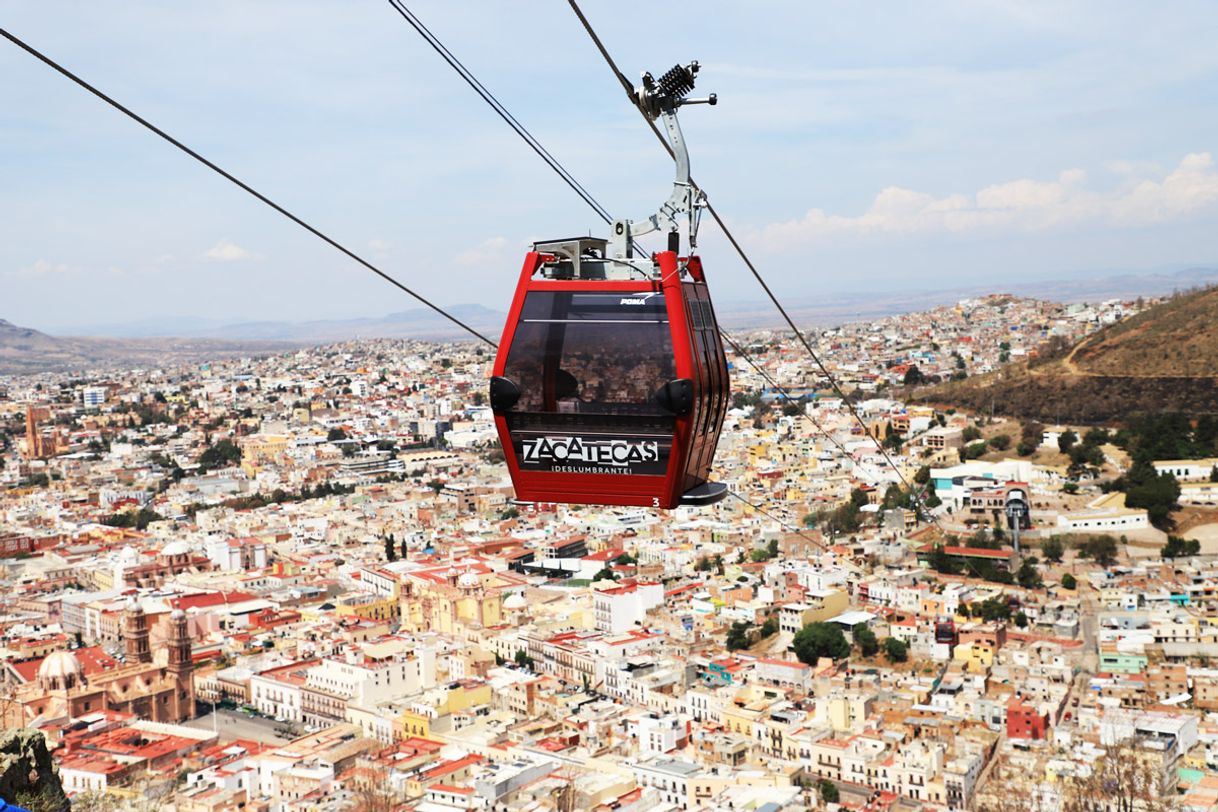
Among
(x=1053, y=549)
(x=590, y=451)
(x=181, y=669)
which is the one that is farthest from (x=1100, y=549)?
(x=590, y=451)

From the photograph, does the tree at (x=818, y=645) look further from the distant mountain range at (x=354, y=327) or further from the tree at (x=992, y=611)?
the distant mountain range at (x=354, y=327)

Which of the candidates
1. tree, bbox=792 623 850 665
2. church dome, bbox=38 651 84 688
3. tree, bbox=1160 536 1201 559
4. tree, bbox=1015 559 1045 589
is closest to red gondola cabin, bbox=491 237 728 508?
tree, bbox=792 623 850 665

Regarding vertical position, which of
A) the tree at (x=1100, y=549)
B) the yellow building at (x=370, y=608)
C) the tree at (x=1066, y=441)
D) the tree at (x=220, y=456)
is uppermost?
the tree at (x=1066, y=441)

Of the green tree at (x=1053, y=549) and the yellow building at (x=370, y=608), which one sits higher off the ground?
the green tree at (x=1053, y=549)

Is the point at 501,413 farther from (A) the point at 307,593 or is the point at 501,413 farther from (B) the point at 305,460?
(B) the point at 305,460

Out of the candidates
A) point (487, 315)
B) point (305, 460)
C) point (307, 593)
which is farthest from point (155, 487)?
point (487, 315)

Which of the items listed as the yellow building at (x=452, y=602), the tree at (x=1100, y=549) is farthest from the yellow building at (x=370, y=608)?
the tree at (x=1100, y=549)

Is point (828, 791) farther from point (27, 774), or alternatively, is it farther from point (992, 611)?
point (27, 774)
